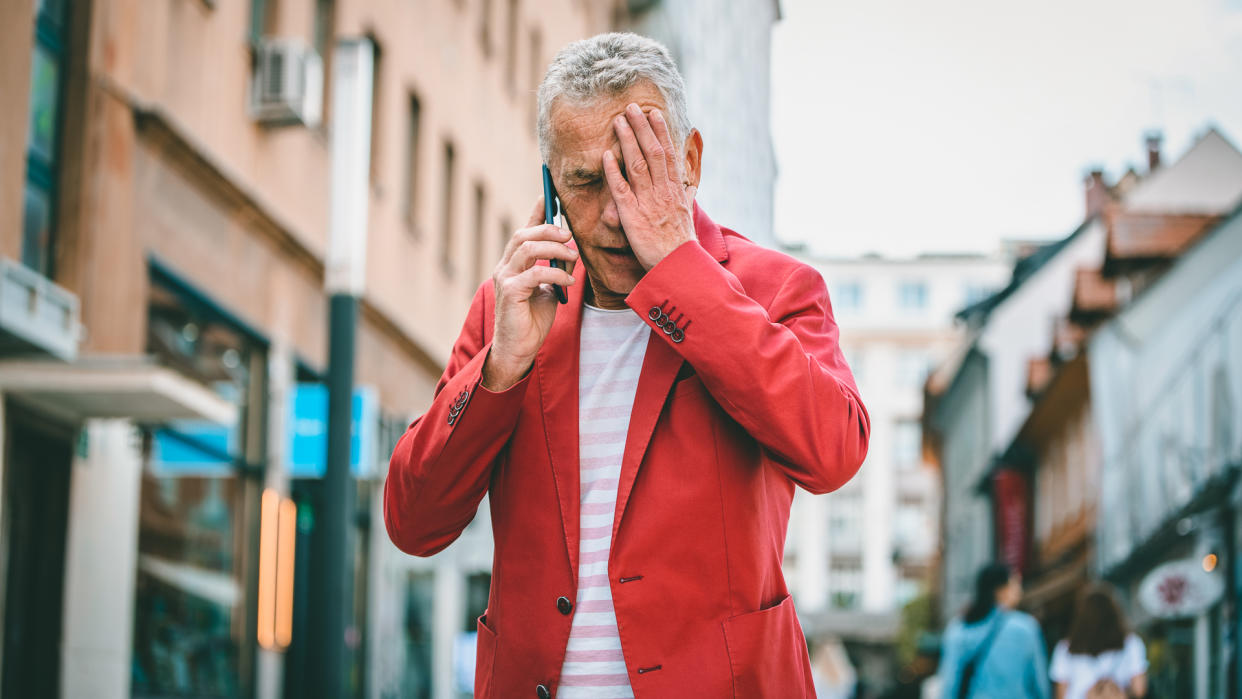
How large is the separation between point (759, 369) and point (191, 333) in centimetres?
1047

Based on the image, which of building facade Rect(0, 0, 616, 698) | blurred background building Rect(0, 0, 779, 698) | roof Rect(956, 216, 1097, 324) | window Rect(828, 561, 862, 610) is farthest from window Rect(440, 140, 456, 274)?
window Rect(828, 561, 862, 610)

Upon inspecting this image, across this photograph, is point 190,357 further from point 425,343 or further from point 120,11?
point 425,343

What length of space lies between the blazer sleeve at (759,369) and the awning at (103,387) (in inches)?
260

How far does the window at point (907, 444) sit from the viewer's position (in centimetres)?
8781

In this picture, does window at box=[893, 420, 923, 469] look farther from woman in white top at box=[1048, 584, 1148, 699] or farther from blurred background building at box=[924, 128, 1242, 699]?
woman in white top at box=[1048, 584, 1148, 699]

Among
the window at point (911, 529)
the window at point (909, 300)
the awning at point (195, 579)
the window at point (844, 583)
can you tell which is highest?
the window at point (909, 300)

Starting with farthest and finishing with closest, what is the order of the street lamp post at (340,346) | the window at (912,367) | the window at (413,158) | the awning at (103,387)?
1. the window at (912,367)
2. the window at (413,158)
3. the awning at (103,387)
4. the street lamp post at (340,346)

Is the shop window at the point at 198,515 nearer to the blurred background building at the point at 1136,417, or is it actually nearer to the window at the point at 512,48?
the blurred background building at the point at 1136,417

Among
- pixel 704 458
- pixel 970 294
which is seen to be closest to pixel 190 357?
pixel 704 458

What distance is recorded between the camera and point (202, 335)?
12.3 meters

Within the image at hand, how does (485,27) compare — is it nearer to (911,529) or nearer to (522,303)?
(522,303)

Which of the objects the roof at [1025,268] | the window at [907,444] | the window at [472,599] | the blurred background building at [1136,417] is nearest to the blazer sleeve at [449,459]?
the blurred background building at [1136,417]

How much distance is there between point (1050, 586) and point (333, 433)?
2523 centimetres

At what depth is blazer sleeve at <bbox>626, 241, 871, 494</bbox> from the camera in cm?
220
